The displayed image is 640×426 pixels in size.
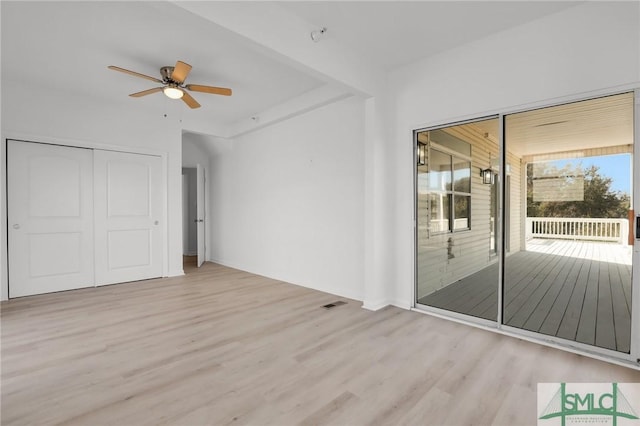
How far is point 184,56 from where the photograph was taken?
3.49 meters

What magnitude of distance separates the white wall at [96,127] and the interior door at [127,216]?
20 cm

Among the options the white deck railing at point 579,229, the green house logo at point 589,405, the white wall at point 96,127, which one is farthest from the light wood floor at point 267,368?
the white wall at point 96,127

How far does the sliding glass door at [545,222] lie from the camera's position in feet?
9.06

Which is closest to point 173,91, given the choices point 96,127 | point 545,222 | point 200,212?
point 96,127

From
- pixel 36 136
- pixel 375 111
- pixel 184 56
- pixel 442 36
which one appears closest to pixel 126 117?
pixel 36 136

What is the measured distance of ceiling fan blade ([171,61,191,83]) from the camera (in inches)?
124

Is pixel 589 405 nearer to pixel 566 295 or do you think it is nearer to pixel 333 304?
pixel 566 295

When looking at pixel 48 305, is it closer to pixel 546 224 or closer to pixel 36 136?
pixel 36 136

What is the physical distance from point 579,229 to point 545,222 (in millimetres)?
288

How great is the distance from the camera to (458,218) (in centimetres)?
461

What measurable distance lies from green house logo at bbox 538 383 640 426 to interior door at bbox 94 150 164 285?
569 centimetres

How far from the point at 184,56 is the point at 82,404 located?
11.1 feet

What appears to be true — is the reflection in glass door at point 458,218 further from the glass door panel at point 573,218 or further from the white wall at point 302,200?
the white wall at point 302,200

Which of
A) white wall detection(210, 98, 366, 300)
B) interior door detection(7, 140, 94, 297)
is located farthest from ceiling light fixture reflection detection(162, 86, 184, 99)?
interior door detection(7, 140, 94, 297)
